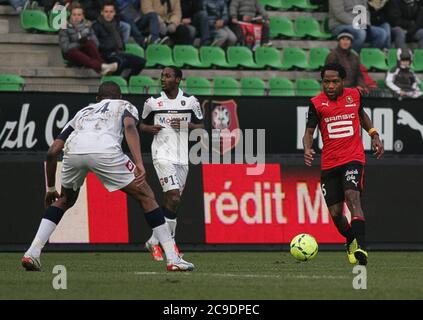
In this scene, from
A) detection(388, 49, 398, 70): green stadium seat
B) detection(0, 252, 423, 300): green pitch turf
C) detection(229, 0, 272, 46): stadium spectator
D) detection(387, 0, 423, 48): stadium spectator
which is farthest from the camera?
detection(387, 0, 423, 48): stadium spectator

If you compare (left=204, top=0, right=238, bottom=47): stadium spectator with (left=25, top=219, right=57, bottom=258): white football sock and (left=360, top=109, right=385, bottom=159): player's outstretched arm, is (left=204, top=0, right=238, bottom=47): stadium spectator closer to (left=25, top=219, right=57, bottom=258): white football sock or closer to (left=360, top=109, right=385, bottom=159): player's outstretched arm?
(left=360, top=109, right=385, bottom=159): player's outstretched arm

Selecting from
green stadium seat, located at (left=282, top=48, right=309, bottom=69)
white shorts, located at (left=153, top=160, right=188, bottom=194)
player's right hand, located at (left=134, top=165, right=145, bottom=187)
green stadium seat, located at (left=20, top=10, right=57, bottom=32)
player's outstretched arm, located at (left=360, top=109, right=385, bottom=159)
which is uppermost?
green stadium seat, located at (left=20, top=10, right=57, bottom=32)

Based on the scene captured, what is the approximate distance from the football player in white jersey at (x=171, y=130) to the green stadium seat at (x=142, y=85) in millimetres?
3594

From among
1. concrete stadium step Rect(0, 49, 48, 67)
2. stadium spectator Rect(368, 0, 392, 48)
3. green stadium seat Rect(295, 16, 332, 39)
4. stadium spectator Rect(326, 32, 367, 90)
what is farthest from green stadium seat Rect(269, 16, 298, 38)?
concrete stadium step Rect(0, 49, 48, 67)

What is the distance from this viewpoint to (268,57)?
24688mm

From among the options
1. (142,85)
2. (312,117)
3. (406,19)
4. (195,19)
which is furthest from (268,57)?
(312,117)

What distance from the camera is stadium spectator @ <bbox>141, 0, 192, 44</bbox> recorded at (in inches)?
931

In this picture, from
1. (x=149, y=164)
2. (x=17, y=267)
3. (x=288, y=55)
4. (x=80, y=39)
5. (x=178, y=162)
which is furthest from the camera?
(x=288, y=55)

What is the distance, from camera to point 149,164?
1777 centimetres

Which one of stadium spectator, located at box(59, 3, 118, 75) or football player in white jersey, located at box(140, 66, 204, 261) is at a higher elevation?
stadium spectator, located at box(59, 3, 118, 75)

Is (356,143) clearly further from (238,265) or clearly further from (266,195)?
(266,195)

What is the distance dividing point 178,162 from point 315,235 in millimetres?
3251

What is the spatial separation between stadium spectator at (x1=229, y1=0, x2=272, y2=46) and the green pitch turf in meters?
9.62
